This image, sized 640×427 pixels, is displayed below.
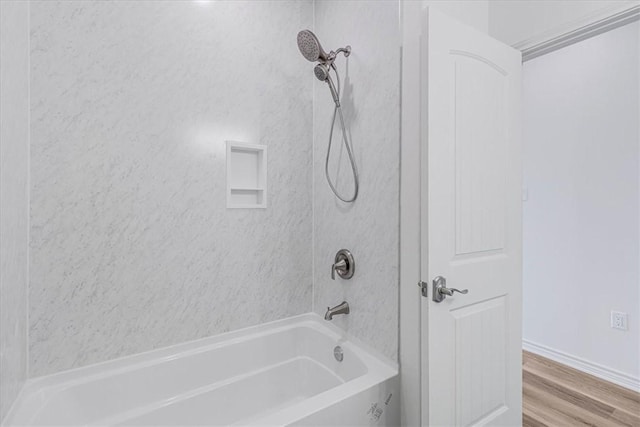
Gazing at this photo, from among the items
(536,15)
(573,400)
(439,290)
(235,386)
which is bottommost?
(573,400)

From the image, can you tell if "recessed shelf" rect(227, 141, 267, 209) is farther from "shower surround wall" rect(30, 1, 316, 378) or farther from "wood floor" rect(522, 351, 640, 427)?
"wood floor" rect(522, 351, 640, 427)

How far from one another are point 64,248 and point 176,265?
452 mm

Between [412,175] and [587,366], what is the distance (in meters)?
2.37

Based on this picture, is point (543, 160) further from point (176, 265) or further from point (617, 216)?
point (176, 265)

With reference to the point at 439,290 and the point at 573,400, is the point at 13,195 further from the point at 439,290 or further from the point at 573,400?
the point at 573,400

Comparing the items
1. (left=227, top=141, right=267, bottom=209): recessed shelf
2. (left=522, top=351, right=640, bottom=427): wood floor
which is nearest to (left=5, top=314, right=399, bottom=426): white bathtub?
(left=227, top=141, right=267, bottom=209): recessed shelf

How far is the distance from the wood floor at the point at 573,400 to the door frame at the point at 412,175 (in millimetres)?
1093

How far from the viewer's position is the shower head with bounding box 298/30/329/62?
1519 millimetres

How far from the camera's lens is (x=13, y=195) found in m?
1.10

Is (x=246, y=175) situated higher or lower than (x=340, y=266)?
higher

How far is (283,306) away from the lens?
1.90m

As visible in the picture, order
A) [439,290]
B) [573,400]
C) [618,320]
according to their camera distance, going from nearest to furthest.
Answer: [439,290], [573,400], [618,320]

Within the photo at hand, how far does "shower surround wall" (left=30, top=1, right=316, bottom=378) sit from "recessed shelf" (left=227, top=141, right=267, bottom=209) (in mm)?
50

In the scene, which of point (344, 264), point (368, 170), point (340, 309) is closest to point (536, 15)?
point (368, 170)
